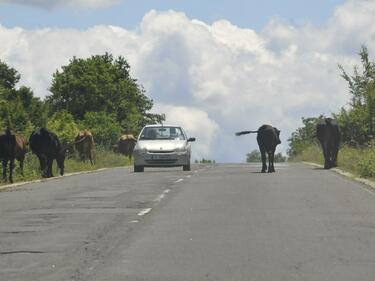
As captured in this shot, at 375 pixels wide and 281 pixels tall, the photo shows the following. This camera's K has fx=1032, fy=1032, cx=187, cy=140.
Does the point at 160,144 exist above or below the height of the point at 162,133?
below

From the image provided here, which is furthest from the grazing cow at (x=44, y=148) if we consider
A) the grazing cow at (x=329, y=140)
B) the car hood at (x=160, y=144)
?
the grazing cow at (x=329, y=140)

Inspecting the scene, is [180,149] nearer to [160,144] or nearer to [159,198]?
[160,144]

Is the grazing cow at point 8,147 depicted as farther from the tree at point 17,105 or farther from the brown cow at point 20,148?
the tree at point 17,105

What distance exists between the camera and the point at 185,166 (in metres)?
38.0

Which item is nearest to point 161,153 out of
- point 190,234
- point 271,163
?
point 271,163

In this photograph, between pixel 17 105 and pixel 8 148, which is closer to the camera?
pixel 8 148

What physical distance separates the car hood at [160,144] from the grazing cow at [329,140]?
5518mm

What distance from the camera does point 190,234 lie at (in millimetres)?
14211

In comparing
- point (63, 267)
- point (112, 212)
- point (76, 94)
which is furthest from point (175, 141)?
point (76, 94)

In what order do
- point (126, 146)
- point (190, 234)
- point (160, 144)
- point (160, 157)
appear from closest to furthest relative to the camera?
point (190, 234)
point (160, 157)
point (160, 144)
point (126, 146)

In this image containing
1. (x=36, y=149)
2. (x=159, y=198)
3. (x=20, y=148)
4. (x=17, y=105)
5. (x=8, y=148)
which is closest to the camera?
(x=159, y=198)

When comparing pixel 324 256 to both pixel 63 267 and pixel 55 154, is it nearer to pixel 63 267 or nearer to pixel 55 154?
pixel 63 267

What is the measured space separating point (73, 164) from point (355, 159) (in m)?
12.3

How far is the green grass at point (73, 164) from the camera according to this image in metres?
33.5
